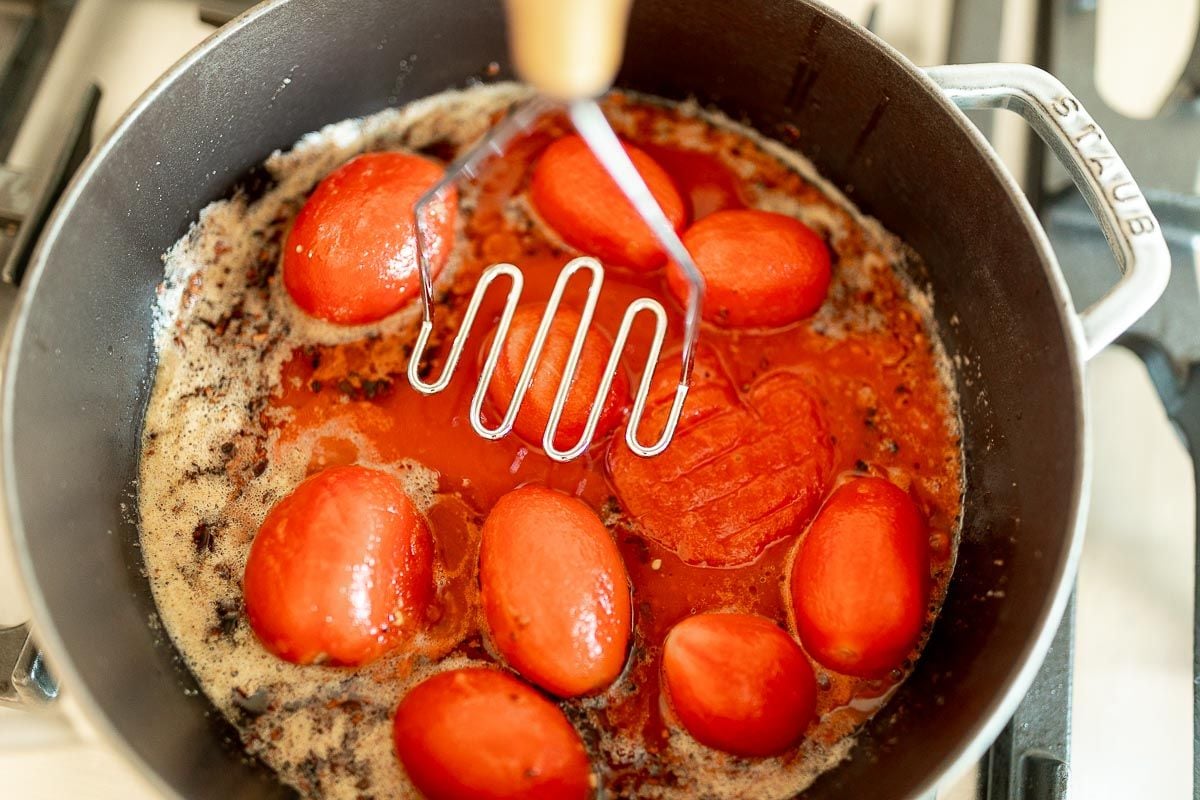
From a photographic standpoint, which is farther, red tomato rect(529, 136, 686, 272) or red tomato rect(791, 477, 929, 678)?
red tomato rect(529, 136, 686, 272)

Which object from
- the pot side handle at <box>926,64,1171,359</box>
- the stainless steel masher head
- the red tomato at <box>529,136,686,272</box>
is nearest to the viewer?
the stainless steel masher head

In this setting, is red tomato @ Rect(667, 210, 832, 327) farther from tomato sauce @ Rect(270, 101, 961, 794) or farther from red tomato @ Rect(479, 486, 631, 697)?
red tomato @ Rect(479, 486, 631, 697)

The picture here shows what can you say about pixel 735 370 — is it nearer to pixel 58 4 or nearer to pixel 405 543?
pixel 405 543

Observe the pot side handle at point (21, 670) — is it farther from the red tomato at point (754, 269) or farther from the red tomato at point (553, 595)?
the red tomato at point (754, 269)

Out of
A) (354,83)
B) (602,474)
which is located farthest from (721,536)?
(354,83)

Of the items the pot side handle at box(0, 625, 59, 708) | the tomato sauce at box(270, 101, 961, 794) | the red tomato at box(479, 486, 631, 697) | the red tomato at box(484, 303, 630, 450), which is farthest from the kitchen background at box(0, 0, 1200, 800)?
the red tomato at box(484, 303, 630, 450)

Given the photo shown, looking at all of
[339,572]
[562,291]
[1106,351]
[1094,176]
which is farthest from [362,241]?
[1106,351]

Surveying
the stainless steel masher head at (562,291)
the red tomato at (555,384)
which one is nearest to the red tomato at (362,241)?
the stainless steel masher head at (562,291)
